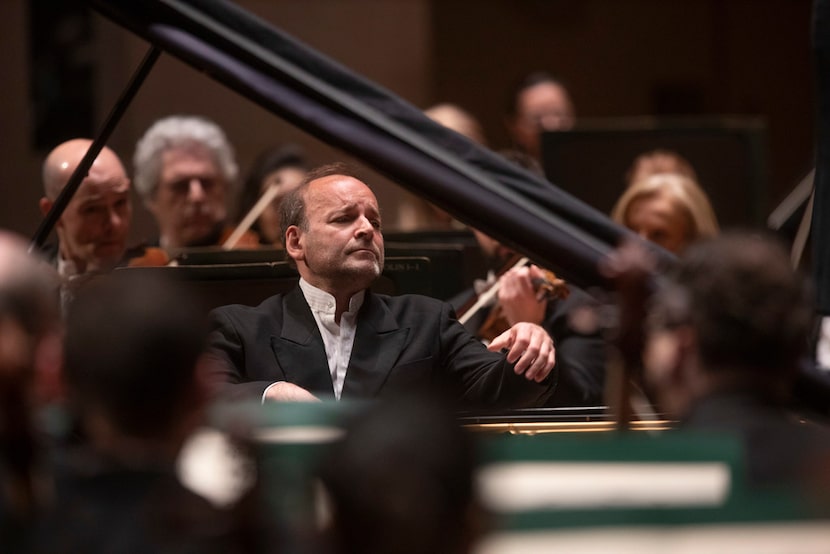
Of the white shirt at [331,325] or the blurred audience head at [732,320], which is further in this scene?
the white shirt at [331,325]

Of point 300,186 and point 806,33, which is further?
point 806,33

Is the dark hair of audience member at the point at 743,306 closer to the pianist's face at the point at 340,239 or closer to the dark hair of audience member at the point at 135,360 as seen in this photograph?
the dark hair of audience member at the point at 135,360

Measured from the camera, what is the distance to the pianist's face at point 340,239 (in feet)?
8.47

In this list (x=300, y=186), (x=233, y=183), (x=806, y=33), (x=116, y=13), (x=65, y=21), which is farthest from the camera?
(x=806, y=33)

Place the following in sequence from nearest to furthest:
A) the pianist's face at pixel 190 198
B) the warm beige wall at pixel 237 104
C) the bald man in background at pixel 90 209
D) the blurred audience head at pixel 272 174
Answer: the bald man in background at pixel 90 209 → the pianist's face at pixel 190 198 → the warm beige wall at pixel 237 104 → the blurred audience head at pixel 272 174

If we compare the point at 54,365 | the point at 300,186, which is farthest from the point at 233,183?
the point at 54,365

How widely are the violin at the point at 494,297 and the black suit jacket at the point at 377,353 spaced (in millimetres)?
66

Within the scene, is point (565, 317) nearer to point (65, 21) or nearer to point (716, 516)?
point (716, 516)

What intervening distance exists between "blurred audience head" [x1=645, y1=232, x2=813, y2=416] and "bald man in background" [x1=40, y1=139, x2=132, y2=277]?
4.90ft

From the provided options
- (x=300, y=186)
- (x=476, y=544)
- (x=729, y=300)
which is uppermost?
(x=300, y=186)

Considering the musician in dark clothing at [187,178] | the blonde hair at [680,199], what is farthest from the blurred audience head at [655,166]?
the musician in dark clothing at [187,178]

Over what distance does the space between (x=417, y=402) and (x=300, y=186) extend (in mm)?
1407

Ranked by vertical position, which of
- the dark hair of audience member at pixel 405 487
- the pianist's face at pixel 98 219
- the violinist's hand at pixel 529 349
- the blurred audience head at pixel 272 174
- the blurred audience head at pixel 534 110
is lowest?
the dark hair of audience member at pixel 405 487

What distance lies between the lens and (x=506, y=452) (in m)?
1.47
